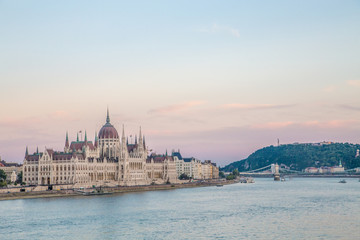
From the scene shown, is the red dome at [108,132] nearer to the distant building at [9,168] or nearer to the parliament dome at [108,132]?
the parliament dome at [108,132]

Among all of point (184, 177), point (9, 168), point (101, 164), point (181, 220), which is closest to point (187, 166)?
point (184, 177)

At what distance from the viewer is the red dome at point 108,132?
5925 inches

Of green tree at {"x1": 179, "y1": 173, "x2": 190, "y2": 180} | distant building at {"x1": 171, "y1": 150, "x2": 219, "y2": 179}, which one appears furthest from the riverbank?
distant building at {"x1": 171, "y1": 150, "x2": 219, "y2": 179}

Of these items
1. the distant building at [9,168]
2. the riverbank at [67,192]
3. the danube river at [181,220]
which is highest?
the distant building at [9,168]

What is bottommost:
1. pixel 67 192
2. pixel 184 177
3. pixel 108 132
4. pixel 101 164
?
pixel 67 192

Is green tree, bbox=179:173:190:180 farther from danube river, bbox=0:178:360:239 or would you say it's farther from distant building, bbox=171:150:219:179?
danube river, bbox=0:178:360:239

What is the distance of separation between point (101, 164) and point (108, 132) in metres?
18.2

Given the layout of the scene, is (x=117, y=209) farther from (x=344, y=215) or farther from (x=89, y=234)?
(x=344, y=215)

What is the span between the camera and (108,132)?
496 feet

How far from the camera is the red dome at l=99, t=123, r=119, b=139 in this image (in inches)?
5925

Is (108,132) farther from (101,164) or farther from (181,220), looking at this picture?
(181,220)

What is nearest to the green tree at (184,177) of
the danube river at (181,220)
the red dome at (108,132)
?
the red dome at (108,132)

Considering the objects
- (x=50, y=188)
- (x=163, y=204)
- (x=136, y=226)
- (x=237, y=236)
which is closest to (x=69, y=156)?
(x=50, y=188)

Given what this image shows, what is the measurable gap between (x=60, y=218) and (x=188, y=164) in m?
122
